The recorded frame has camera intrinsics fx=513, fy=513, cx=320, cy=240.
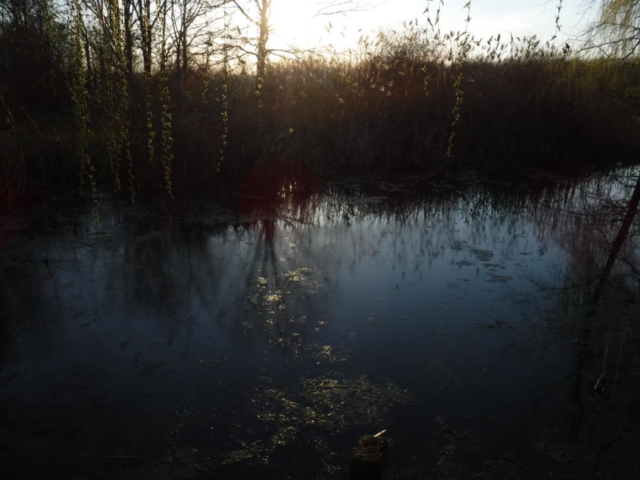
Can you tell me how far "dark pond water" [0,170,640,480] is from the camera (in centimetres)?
211

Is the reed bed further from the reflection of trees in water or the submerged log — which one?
the submerged log

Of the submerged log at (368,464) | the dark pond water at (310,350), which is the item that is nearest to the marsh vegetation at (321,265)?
the dark pond water at (310,350)

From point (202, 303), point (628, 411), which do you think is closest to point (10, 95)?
point (202, 303)

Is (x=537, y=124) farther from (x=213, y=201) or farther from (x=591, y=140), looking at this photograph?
(x=213, y=201)

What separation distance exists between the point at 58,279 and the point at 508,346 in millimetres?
3170

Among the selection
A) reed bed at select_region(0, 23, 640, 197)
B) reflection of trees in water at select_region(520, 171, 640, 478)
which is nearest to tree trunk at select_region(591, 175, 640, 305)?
reflection of trees in water at select_region(520, 171, 640, 478)

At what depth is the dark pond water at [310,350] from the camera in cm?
211

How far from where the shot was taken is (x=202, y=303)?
3.48 metres

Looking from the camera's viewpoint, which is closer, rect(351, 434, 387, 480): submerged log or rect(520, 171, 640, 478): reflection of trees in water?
rect(351, 434, 387, 480): submerged log

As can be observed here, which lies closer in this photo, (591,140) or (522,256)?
(522,256)

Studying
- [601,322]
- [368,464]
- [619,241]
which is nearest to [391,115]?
[619,241]

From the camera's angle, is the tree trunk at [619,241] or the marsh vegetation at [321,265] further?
the tree trunk at [619,241]

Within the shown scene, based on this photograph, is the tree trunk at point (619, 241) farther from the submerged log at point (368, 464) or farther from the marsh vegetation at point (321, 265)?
the submerged log at point (368, 464)

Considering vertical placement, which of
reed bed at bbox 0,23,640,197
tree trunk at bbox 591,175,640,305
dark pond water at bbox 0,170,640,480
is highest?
reed bed at bbox 0,23,640,197
